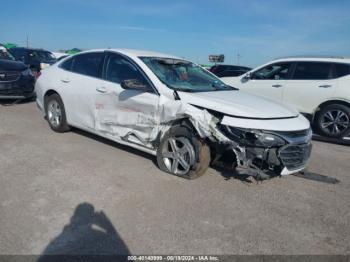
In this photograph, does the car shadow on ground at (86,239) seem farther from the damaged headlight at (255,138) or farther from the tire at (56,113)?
the tire at (56,113)

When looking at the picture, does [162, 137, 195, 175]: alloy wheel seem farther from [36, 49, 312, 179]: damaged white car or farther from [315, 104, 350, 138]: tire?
[315, 104, 350, 138]: tire

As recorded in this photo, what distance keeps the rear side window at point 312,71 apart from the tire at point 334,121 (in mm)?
828

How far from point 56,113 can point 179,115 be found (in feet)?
10.2

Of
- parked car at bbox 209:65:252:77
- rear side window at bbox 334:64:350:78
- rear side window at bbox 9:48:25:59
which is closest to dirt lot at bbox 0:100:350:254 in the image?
rear side window at bbox 334:64:350:78

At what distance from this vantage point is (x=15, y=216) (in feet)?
10.7

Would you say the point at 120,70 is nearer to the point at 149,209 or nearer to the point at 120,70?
the point at 120,70

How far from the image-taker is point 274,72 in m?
8.36

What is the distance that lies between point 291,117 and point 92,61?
3399mm

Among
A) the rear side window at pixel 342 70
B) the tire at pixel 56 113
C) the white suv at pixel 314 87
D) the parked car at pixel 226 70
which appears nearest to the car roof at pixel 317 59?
the white suv at pixel 314 87

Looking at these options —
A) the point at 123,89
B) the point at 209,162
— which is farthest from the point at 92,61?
the point at 209,162

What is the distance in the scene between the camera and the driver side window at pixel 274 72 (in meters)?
8.15

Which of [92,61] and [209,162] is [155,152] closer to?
[209,162]

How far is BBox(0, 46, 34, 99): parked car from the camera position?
8799mm

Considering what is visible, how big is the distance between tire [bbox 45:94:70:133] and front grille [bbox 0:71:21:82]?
10.4 feet
